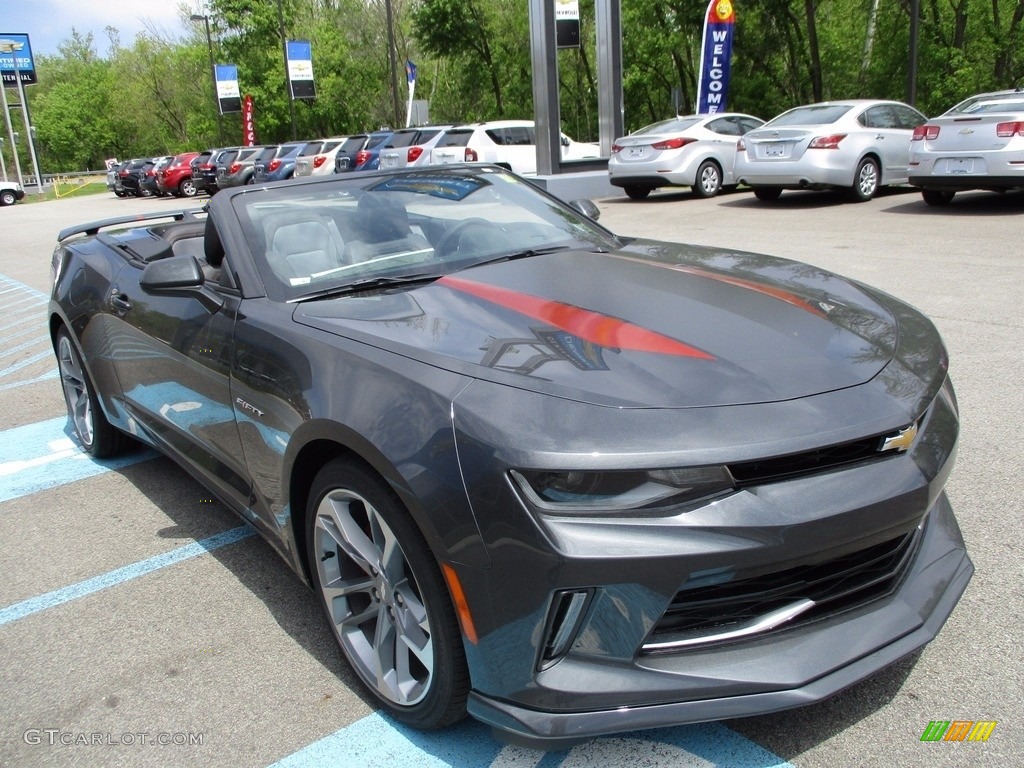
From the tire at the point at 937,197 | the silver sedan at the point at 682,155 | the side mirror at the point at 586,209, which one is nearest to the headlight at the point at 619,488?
the side mirror at the point at 586,209

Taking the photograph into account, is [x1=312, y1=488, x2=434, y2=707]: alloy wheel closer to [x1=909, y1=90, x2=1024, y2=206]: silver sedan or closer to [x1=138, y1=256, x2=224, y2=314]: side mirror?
[x1=138, y1=256, x2=224, y2=314]: side mirror

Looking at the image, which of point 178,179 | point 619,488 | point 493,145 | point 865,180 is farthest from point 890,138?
point 178,179

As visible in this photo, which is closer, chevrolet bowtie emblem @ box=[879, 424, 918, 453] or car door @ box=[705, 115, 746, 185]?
chevrolet bowtie emblem @ box=[879, 424, 918, 453]

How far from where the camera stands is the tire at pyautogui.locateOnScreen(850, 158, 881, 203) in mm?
13867

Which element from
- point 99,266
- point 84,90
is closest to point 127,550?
point 99,266

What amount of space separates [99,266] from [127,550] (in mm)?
1555

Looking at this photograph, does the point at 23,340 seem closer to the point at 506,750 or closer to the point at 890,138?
the point at 506,750

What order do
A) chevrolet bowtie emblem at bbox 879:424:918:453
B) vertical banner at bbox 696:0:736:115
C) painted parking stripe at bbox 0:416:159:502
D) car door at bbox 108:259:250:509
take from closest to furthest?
chevrolet bowtie emblem at bbox 879:424:918:453 → car door at bbox 108:259:250:509 → painted parking stripe at bbox 0:416:159:502 → vertical banner at bbox 696:0:736:115

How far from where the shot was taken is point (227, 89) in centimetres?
4534

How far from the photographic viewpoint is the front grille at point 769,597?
1.99 metres

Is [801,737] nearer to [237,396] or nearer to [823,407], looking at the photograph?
[823,407]

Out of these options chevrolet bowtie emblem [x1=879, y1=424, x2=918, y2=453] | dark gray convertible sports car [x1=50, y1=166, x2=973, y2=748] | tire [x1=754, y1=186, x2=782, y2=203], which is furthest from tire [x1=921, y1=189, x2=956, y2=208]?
chevrolet bowtie emblem [x1=879, y1=424, x2=918, y2=453]

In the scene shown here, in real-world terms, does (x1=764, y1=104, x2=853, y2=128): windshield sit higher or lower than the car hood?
higher

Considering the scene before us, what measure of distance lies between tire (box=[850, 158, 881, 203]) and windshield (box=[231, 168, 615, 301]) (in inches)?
444
